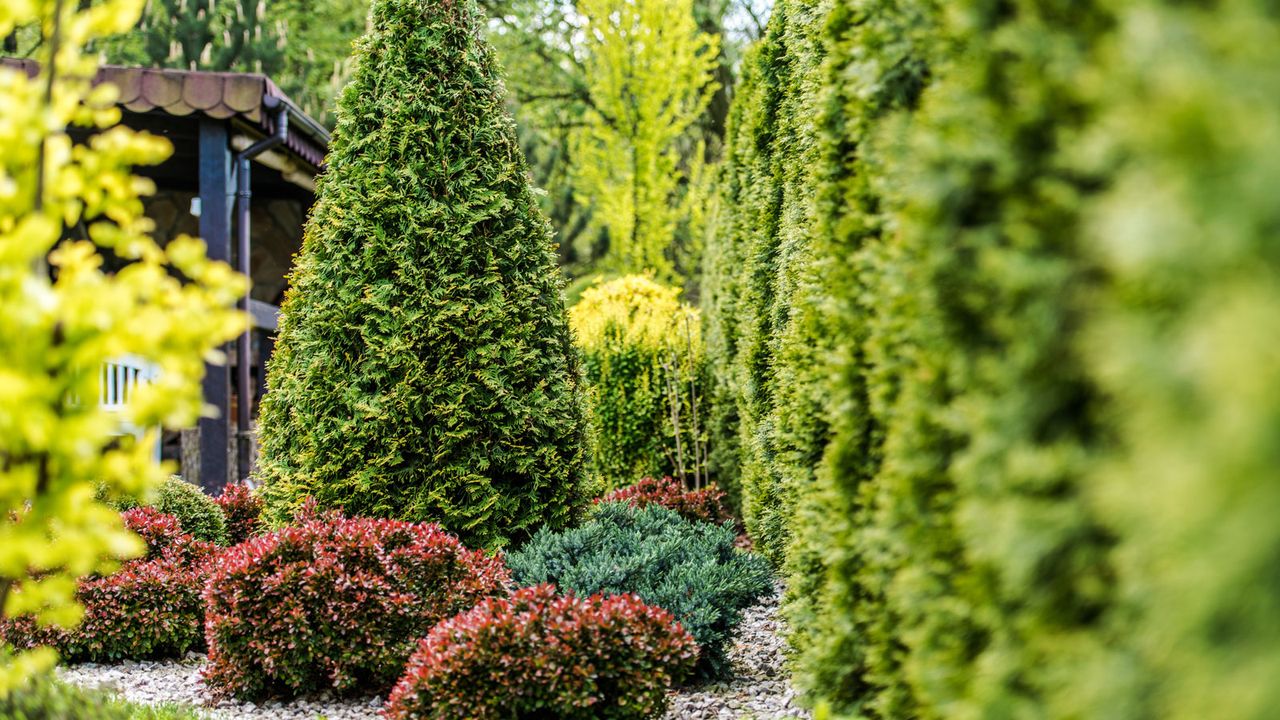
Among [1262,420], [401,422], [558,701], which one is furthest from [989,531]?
[401,422]

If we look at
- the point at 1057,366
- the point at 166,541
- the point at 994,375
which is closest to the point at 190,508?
the point at 166,541

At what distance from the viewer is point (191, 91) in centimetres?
741

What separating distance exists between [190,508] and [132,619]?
57.6 inches

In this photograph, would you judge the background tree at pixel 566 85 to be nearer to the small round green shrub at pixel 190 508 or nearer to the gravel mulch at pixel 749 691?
the small round green shrub at pixel 190 508

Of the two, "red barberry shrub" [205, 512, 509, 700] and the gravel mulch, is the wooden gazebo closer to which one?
"red barberry shrub" [205, 512, 509, 700]

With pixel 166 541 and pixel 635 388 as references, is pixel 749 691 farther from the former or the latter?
pixel 635 388

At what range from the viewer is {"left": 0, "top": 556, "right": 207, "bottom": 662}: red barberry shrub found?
4.56 m

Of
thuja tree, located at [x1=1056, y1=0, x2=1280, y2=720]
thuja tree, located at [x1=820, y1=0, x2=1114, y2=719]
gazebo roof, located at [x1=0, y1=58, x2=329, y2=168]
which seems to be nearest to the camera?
thuja tree, located at [x1=1056, y1=0, x2=1280, y2=720]

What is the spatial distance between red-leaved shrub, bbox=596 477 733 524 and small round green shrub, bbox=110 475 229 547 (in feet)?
8.64

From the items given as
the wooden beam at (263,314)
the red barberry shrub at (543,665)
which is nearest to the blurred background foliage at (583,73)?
the wooden beam at (263,314)

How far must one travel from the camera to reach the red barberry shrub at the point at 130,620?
456 cm

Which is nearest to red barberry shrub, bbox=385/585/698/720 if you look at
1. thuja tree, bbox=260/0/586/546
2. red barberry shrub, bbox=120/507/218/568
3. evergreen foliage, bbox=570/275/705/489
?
thuja tree, bbox=260/0/586/546

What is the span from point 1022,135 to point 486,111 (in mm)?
4242

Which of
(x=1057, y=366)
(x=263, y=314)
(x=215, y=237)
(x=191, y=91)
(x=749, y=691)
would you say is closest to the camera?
(x=1057, y=366)
